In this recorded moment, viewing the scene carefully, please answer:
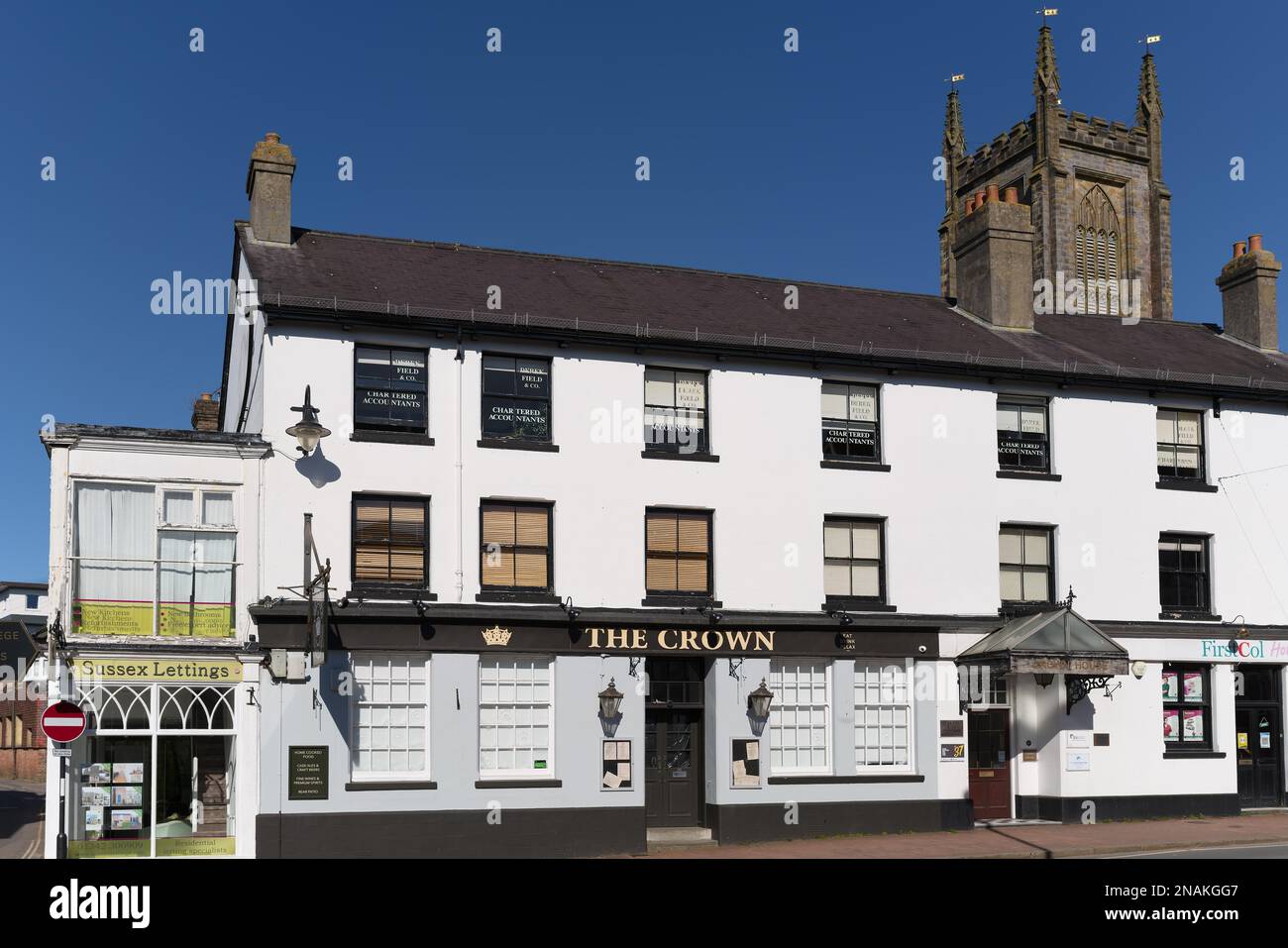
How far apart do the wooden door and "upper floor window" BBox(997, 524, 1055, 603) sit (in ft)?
7.91

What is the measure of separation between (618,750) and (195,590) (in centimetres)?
774

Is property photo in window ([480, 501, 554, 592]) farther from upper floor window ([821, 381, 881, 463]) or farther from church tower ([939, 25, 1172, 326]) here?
church tower ([939, 25, 1172, 326])

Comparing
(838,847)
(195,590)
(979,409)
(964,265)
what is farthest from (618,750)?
(964,265)

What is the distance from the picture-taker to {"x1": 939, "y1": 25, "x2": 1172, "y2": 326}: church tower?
7725 cm

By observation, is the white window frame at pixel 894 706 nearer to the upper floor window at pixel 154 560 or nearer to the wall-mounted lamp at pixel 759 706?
the wall-mounted lamp at pixel 759 706

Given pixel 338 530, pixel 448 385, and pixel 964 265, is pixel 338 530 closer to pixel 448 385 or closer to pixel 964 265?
pixel 448 385

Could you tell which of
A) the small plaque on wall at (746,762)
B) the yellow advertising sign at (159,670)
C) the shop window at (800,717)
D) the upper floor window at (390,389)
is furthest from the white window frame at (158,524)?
the shop window at (800,717)

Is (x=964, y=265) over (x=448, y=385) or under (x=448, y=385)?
over

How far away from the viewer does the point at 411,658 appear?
23391 millimetres

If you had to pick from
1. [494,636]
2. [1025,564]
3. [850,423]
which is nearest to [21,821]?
[494,636]

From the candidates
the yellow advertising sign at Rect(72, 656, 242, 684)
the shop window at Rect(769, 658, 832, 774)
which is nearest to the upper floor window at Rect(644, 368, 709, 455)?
the shop window at Rect(769, 658, 832, 774)

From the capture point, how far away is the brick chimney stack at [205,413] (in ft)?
122

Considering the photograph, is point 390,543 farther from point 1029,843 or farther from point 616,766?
point 1029,843
